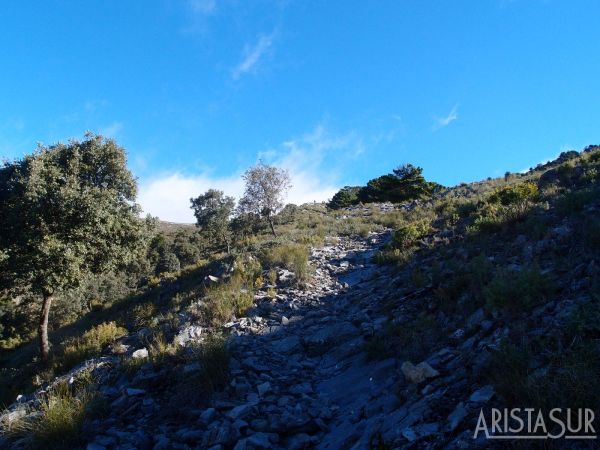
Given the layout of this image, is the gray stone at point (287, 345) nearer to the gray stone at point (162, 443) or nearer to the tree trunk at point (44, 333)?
the gray stone at point (162, 443)

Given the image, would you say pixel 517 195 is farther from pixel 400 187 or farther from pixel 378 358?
pixel 400 187

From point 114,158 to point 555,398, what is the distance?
16.3 m

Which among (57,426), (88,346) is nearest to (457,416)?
(57,426)

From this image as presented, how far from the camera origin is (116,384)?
25.8 ft

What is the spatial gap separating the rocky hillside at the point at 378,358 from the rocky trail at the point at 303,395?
26 millimetres

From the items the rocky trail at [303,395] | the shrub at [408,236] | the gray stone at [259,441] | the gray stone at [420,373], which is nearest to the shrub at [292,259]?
the rocky trail at [303,395]

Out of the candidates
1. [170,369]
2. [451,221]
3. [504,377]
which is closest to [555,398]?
Result: [504,377]

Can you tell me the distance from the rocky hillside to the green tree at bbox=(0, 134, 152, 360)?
4141 millimetres

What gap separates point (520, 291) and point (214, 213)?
1748 inches

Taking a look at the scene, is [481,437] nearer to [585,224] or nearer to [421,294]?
[421,294]

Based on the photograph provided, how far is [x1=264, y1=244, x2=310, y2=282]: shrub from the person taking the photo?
43.5ft

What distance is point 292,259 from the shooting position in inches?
576

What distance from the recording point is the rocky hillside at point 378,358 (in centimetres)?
409

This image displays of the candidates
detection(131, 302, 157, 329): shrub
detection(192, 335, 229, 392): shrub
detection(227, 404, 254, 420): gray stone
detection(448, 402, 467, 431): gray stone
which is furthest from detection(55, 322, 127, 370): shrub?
detection(448, 402, 467, 431): gray stone
